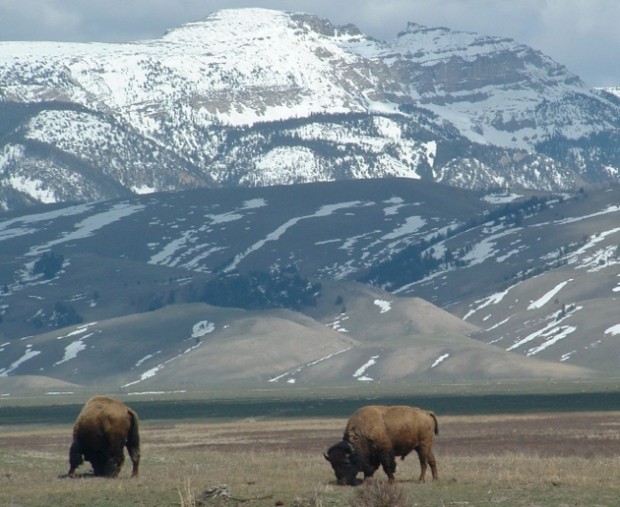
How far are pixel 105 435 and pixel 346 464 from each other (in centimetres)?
781

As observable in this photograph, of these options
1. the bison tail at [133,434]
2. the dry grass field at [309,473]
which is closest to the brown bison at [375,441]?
the dry grass field at [309,473]

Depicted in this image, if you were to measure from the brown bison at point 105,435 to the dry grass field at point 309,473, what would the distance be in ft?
2.16

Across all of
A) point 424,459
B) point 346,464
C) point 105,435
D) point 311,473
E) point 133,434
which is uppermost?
point 105,435

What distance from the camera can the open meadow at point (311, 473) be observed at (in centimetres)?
4209

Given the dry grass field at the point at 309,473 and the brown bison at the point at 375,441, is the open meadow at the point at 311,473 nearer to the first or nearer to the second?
the dry grass field at the point at 309,473

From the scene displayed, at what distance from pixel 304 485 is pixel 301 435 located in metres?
45.2

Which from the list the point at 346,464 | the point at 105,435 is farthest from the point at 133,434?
the point at 346,464

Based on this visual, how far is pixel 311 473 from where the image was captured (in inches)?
2056

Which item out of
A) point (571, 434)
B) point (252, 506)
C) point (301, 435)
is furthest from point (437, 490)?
point (301, 435)

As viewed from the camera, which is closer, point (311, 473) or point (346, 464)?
point (346, 464)

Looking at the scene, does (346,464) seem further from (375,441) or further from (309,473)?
(309,473)

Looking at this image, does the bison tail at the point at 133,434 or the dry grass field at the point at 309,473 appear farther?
the bison tail at the point at 133,434

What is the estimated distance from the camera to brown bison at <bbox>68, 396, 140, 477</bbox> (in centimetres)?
4825

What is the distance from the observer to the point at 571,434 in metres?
79.9
